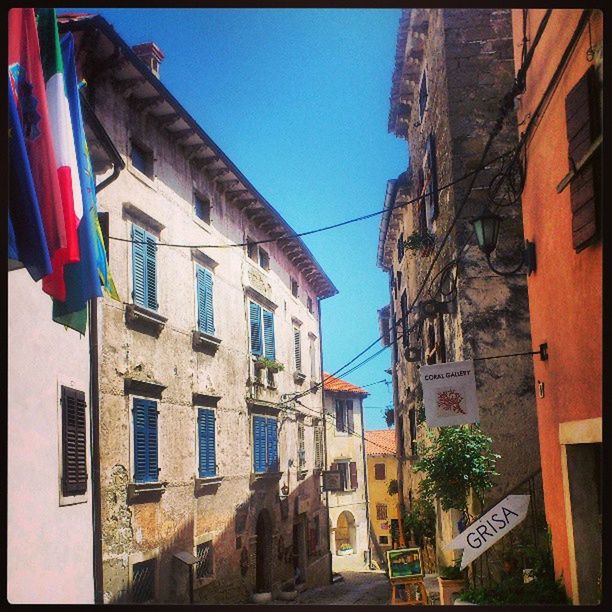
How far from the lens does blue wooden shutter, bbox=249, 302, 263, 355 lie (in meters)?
7.22

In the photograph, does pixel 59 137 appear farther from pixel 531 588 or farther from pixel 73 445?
pixel 531 588

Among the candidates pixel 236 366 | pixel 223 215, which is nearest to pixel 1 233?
pixel 223 215

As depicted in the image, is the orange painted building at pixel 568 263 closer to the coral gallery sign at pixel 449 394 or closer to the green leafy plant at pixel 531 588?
the green leafy plant at pixel 531 588

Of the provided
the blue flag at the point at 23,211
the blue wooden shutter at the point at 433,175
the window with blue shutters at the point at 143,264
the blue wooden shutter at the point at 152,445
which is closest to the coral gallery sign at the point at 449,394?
the blue wooden shutter at the point at 152,445

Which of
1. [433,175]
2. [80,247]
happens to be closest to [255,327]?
[80,247]

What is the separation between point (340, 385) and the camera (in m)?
7.36

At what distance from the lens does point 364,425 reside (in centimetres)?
793

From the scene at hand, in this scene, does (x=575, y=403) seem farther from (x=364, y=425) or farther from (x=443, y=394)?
(x=364, y=425)

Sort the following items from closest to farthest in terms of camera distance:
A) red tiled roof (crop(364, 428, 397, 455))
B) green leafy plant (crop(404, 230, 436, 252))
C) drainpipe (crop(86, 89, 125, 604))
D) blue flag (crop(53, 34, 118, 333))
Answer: blue flag (crop(53, 34, 118, 333)) → drainpipe (crop(86, 89, 125, 604)) → red tiled roof (crop(364, 428, 397, 455)) → green leafy plant (crop(404, 230, 436, 252))

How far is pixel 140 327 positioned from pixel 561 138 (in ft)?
11.2

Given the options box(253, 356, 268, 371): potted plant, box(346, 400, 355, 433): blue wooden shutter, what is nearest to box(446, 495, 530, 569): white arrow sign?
box(346, 400, 355, 433): blue wooden shutter

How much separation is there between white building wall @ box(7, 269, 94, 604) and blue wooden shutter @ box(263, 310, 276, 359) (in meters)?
1.73

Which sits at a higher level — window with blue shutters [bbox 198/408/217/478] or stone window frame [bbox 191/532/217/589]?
window with blue shutters [bbox 198/408/217/478]

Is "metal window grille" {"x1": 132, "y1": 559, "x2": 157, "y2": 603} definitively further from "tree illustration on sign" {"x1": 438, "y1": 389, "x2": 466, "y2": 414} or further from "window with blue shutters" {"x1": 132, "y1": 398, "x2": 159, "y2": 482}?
"tree illustration on sign" {"x1": 438, "y1": 389, "x2": 466, "y2": 414}
